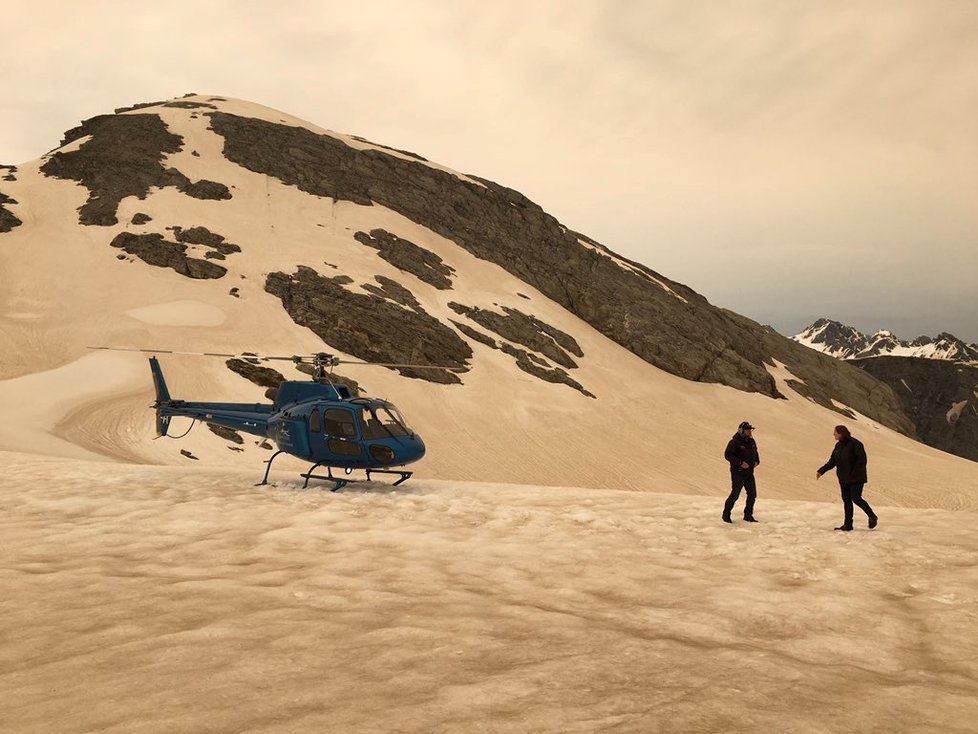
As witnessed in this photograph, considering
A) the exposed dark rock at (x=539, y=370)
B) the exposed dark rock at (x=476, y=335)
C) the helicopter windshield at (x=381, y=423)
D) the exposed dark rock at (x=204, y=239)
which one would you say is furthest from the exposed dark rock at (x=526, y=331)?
the helicopter windshield at (x=381, y=423)

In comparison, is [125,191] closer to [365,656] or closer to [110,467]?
[110,467]

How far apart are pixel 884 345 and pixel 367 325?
19136cm

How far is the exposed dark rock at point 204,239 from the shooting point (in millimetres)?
41794

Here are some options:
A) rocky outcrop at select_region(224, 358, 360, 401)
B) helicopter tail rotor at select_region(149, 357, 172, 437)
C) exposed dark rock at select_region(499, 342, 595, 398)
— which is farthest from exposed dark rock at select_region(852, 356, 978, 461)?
helicopter tail rotor at select_region(149, 357, 172, 437)

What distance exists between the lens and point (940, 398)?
9162 centimetres

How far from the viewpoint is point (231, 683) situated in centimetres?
373

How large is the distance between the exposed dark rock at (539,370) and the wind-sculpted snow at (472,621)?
30.4m

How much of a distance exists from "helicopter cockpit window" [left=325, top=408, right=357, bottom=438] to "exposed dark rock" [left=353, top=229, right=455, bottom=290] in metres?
34.8

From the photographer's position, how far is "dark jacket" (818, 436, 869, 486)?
9.84 metres

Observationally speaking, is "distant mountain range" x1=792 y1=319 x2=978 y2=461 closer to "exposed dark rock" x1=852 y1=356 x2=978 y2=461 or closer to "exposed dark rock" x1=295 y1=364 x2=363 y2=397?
"exposed dark rock" x1=852 y1=356 x2=978 y2=461

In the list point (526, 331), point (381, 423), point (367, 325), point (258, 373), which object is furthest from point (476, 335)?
point (381, 423)

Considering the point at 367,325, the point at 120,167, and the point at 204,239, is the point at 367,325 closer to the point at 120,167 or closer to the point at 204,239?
the point at 204,239

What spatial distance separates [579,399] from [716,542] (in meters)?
30.8

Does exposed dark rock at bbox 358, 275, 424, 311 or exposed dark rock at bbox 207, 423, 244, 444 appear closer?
exposed dark rock at bbox 207, 423, 244, 444
